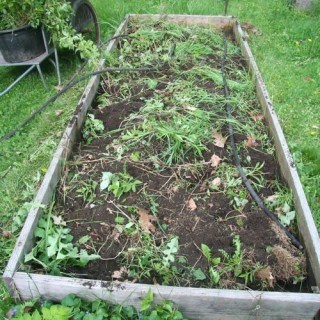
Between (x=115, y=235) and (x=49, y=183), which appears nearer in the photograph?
(x=115, y=235)

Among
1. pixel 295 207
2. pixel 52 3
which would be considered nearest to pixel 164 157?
pixel 295 207

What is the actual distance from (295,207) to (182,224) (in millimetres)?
804

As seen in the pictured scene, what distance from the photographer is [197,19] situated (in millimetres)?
5266

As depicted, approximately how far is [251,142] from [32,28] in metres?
2.67

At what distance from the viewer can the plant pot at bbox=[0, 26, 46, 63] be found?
3.97 meters

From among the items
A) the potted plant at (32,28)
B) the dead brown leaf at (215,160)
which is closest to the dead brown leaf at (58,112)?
the potted plant at (32,28)

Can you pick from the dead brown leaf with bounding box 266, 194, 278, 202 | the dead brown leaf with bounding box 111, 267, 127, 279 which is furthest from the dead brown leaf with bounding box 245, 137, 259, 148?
the dead brown leaf with bounding box 111, 267, 127, 279

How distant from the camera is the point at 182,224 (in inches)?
98.2

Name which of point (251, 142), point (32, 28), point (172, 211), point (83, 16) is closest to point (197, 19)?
point (83, 16)

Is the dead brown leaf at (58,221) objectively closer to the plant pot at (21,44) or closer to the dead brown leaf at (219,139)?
the dead brown leaf at (219,139)

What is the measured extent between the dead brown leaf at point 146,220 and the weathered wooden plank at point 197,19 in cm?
356

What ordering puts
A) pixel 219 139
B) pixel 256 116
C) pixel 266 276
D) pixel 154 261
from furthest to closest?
pixel 256 116 → pixel 219 139 → pixel 154 261 → pixel 266 276

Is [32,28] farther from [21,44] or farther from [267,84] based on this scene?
[267,84]

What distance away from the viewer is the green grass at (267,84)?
3.20 meters
